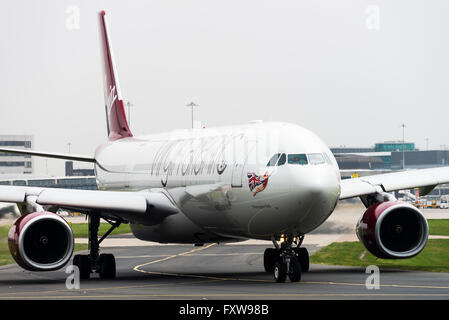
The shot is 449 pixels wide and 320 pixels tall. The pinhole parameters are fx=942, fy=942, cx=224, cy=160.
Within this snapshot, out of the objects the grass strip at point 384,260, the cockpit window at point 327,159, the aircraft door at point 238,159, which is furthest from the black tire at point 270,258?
the cockpit window at point 327,159

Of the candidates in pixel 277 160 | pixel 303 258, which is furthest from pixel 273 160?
pixel 303 258

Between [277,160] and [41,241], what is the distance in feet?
24.1

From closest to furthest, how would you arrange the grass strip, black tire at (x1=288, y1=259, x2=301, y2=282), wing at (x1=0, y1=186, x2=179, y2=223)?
black tire at (x1=288, y1=259, x2=301, y2=282)
wing at (x1=0, y1=186, x2=179, y2=223)
the grass strip

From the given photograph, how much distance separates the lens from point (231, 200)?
25891 mm

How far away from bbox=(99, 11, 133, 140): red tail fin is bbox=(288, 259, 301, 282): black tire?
16.3m

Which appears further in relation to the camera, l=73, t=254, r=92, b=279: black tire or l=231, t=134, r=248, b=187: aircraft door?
l=73, t=254, r=92, b=279: black tire

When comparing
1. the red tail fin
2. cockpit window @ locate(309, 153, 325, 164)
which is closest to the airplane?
cockpit window @ locate(309, 153, 325, 164)

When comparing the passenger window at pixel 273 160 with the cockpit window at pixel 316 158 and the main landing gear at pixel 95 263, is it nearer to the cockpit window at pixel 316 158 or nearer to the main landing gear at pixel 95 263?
the cockpit window at pixel 316 158

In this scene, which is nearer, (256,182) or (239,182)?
(256,182)

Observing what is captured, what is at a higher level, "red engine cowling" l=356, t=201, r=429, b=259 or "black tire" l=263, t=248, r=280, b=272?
"red engine cowling" l=356, t=201, r=429, b=259

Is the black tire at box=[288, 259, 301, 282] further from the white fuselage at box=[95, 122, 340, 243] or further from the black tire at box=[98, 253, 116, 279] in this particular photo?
the black tire at box=[98, 253, 116, 279]

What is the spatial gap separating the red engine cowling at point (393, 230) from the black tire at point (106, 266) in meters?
7.87

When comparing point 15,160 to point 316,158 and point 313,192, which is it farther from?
point 313,192

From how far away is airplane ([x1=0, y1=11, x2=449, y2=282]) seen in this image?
2420 centimetres
